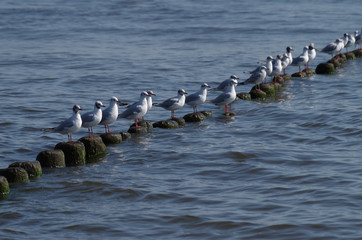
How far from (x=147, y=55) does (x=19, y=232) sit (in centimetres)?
1931

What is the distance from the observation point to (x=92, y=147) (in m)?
14.2

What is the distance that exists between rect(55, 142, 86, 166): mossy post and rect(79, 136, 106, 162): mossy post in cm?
44

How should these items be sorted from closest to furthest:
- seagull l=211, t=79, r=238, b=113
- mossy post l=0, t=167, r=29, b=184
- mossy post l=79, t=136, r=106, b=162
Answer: mossy post l=0, t=167, r=29, b=184 < mossy post l=79, t=136, r=106, b=162 < seagull l=211, t=79, r=238, b=113

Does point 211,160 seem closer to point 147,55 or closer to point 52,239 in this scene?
point 52,239

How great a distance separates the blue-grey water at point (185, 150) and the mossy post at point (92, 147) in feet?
1.03

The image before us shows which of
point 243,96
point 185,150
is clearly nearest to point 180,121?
point 185,150

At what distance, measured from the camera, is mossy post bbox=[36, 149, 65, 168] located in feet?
43.8

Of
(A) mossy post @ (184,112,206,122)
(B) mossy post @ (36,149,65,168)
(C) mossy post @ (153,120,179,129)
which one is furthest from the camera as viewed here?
(A) mossy post @ (184,112,206,122)

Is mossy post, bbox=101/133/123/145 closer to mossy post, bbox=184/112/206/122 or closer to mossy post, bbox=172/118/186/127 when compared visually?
mossy post, bbox=172/118/186/127

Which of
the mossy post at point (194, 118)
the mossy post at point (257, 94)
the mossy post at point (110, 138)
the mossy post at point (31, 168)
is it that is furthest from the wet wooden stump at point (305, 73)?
the mossy post at point (31, 168)

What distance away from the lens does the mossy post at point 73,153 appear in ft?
44.6

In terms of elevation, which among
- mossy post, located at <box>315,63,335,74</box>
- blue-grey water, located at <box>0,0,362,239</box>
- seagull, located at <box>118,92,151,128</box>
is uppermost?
seagull, located at <box>118,92,151,128</box>

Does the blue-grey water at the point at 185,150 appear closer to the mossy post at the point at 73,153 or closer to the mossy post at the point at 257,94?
the mossy post at the point at 73,153

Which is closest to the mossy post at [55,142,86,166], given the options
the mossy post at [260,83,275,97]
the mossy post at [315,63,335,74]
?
the mossy post at [260,83,275,97]
